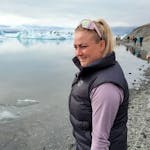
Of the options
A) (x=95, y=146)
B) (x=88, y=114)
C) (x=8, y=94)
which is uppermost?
(x=88, y=114)

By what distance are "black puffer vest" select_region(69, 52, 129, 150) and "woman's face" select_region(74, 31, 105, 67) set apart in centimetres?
7

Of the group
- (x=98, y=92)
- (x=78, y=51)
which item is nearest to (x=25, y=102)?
(x=78, y=51)

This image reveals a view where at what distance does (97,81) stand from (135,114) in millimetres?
10466

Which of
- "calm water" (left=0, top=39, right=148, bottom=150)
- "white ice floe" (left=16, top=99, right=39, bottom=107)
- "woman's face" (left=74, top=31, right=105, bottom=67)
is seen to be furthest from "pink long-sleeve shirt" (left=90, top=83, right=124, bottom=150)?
"white ice floe" (left=16, top=99, right=39, bottom=107)

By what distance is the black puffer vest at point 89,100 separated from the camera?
244 centimetres

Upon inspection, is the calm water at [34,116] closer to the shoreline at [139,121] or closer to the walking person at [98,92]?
the shoreline at [139,121]

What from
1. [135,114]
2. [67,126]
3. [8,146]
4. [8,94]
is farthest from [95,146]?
[8,94]

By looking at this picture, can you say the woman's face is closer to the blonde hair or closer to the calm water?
the blonde hair

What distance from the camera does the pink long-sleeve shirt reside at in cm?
233

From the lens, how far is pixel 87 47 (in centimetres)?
252

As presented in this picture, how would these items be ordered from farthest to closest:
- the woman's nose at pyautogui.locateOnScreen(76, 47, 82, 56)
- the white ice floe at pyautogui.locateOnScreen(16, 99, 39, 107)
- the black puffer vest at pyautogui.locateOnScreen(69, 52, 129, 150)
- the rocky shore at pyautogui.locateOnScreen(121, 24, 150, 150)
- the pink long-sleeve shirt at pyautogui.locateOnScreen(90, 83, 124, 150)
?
1. the white ice floe at pyautogui.locateOnScreen(16, 99, 39, 107)
2. the rocky shore at pyautogui.locateOnScreen(121, 24, 150, 150)
3. the woman's nose at pyautogui.locateOnScreen(76, 47, 82, 56)
4. the black puffer vest at pyautogui.locateOnScreen(69, 52, 129, 150)
5. the pink long-sleeve shirt at pyautogui.locateOnScreen(90, 83, 124, 150)

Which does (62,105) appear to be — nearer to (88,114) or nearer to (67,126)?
(67,126)

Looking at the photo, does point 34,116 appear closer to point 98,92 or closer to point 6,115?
point 6,115

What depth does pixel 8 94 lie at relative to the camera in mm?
18250
